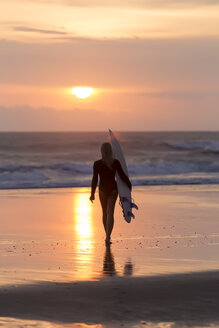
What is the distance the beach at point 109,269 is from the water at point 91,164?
1242 centimetres

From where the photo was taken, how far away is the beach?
673cm

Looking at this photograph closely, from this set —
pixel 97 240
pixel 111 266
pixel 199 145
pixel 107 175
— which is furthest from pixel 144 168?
pixel 199 145

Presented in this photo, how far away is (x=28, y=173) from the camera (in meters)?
36.3

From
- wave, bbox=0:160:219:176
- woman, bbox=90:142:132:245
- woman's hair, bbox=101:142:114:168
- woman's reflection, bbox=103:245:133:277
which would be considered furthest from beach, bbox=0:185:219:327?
wave, bbox=0:160:219:176

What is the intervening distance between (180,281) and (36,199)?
1264cm

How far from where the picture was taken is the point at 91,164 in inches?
1746

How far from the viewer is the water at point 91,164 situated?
98.3 ft

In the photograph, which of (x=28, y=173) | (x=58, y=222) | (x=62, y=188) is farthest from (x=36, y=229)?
(x=28, y=173)

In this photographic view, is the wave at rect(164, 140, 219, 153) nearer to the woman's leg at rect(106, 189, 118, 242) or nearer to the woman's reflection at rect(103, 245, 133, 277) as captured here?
the woman's leg at rect(106, 189, 118, 242)

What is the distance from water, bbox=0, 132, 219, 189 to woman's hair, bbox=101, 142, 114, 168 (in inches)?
593

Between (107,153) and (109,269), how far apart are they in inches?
118

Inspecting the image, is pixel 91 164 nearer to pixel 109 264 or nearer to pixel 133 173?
pixel 133 173

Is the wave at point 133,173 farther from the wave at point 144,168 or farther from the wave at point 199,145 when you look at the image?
the wave at point 199,145

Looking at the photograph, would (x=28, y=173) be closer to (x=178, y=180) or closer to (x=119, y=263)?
(x=178, y=180)
